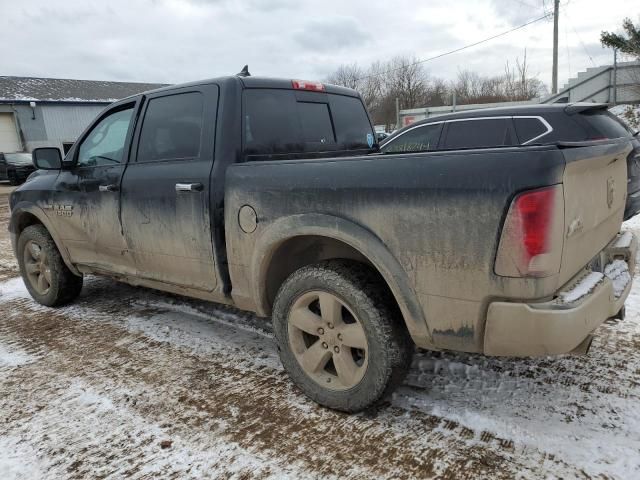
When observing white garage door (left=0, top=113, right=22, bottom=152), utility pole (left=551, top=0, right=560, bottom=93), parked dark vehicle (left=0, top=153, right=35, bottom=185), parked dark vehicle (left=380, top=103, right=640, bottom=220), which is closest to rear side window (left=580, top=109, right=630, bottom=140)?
parked dark vehicle (left=380, top=103, right=640, bottom=220)

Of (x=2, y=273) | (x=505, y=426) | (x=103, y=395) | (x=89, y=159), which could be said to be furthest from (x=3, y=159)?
(x=505, y=426)

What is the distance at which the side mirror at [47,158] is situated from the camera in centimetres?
413

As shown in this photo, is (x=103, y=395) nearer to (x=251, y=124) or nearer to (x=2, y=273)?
(x=251, y=124)

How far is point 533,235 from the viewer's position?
189 centimetres

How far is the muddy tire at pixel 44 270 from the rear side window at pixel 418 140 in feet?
13.0

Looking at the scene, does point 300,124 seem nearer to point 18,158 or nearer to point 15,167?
point 15,167

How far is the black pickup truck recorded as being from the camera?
1963 millimetres

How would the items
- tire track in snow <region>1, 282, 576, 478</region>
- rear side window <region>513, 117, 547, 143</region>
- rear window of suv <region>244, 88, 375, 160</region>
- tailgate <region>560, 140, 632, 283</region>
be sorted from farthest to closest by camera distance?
rear side window <region>513, 117, 547, 143</region> → rear window of suv <region>244, 88, 375, 160</region> → tire track in snow <region>1, 282, 576, 478</region> → tailgate <region>560, 140, 632, 283</region>

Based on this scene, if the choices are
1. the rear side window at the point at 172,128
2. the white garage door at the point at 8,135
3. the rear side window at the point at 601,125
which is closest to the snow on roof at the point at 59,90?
the white garage door at the point at 8,135

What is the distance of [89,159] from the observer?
410 cm

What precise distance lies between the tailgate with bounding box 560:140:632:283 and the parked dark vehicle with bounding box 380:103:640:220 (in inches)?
68.5

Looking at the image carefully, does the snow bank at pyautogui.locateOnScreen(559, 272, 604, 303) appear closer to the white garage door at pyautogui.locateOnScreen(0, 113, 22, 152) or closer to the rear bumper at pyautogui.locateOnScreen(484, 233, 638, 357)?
the rear bumper at pyautogui.locateOnScreen(484, 233, 638, 357)

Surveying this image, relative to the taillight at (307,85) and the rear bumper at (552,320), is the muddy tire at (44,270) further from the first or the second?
the rear bumper at (552,320)

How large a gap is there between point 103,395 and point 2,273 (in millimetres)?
4328
